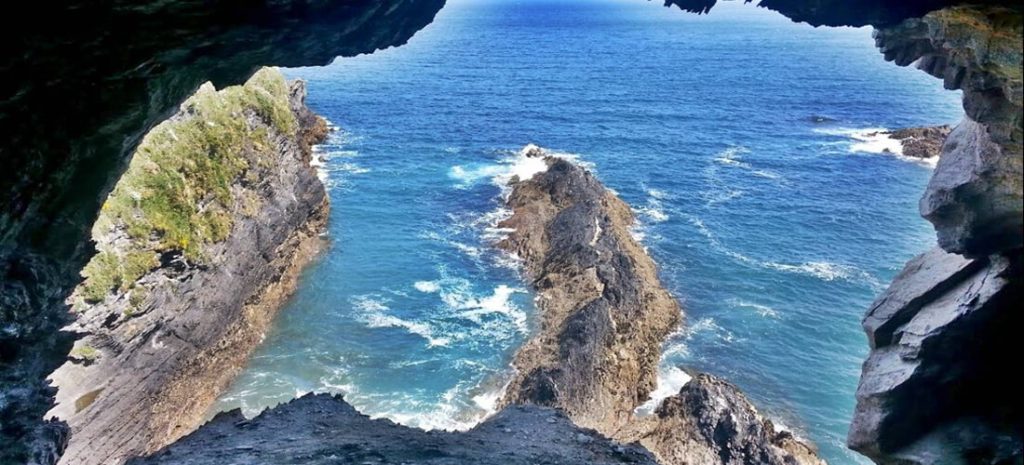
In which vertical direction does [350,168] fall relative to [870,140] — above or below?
below

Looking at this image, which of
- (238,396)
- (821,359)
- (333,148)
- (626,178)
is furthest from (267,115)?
(821,359)

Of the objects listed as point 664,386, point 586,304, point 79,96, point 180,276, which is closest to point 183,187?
point 180,276

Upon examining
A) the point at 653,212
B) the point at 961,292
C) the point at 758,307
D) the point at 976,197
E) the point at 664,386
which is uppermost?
the point at 976,197

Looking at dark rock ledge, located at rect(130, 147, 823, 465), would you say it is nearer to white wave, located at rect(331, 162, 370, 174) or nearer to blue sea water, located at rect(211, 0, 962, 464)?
blue sea water, located at rect(211, 0, 962, 464)

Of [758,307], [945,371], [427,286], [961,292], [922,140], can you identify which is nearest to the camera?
[945,371]

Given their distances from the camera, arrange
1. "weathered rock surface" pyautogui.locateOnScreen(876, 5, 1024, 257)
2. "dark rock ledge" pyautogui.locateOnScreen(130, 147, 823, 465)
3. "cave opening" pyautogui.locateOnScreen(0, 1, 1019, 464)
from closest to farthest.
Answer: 1. "weathered rock surface" pyautogui.locateOnScreen(876, 5, 1024, 257)
2. "dark rock ledge" pyautogui.locateOnScreen(130, 147, 823, 465)
3. "cave opening" pyautogui.locateOnScreen(0, 1, 1019, 464)

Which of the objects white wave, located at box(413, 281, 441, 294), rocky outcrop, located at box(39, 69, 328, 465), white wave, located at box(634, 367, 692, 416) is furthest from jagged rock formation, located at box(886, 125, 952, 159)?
rocky outcrop, located at box(39, 69, 328, 465)

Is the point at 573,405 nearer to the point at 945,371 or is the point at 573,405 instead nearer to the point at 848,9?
the point at 945,371
